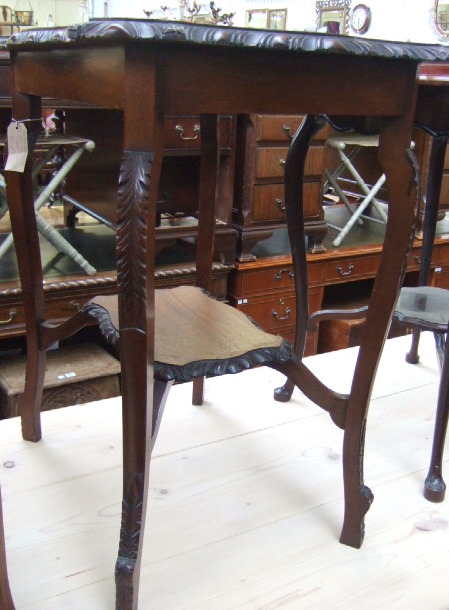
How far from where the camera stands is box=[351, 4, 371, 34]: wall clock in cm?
338

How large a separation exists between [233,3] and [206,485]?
3.92 metres

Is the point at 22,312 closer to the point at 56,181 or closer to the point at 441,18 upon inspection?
the point at 56,181

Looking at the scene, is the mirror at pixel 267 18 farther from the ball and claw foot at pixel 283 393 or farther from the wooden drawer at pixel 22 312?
the ball and claw foot at pixel 283 393

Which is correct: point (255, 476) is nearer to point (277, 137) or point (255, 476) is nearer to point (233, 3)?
point (277, 137)

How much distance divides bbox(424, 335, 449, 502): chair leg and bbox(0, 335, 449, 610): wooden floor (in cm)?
2

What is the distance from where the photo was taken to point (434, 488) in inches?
43.3

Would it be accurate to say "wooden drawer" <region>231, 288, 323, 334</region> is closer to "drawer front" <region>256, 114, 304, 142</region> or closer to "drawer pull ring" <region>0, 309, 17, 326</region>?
"drawer front" <region>256, 114, 304, 142</region>

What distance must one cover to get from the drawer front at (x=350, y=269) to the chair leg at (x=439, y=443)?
5.20 feet

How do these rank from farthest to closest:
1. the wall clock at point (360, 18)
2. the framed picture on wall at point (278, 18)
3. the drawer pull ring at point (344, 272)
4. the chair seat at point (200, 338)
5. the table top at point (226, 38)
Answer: the framed picture on wall at point (278, 18)
the wall clock at point (360, 18)
the drawer pull ring at point (344, 272)
the chair seat at point (200, 338)
the table top at point (226, 38)

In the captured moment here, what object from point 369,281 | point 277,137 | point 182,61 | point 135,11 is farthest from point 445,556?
point 135,11

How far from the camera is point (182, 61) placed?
→ 69 cm

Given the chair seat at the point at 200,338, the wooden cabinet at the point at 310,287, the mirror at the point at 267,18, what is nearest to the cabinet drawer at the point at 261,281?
the wooden cabinet at the point at 310,287

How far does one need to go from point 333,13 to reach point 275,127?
5.20 feet

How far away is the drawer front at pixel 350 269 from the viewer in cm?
267
